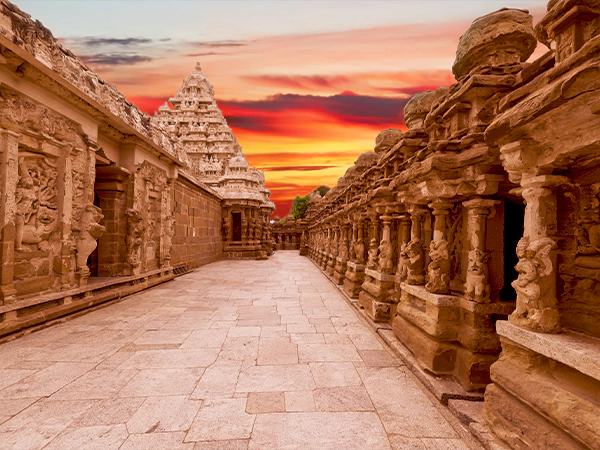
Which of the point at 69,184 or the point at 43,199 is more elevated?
the point at 69,184

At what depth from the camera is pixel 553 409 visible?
1.65 meters

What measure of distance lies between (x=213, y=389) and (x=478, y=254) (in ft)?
8.61

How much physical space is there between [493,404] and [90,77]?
712 cm

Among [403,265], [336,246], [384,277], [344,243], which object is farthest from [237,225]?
[403,265]

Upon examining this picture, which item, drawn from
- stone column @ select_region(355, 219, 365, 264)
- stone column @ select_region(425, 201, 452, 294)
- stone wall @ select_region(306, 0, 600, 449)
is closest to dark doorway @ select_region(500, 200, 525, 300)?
stone wall @ select_region(306, 0, 600, 449)

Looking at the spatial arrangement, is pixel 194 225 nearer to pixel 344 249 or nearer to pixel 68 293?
pixel 344 249

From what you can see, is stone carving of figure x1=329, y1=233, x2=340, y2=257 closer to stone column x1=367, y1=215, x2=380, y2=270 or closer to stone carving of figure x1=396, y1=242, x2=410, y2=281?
stone column x1=367, y1=215, x2=380, y2=270

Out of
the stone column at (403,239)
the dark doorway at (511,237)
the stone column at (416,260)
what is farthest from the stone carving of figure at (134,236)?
the dark doorway at (511,237)

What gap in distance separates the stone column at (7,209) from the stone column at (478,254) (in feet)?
17.9

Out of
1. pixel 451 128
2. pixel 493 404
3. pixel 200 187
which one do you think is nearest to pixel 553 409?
pixel 493 404

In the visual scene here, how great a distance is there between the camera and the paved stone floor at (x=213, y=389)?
6.82 feet

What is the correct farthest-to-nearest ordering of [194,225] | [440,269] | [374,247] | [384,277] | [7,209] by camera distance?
[194,225] → [374,247] → [384,277] → [7,209] → [440,269]

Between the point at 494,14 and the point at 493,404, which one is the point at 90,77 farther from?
the point at 493,404

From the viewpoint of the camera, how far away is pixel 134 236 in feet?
23.2
